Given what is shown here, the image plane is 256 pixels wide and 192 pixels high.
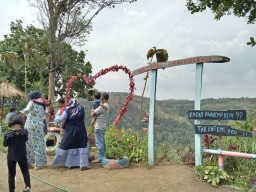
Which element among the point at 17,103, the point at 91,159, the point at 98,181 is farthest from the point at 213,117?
the point at 17,103

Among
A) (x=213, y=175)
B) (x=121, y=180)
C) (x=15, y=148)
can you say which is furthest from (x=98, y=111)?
(x=213, y=175)

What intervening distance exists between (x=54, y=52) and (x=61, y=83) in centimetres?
643

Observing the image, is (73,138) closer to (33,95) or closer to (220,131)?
(33,95)

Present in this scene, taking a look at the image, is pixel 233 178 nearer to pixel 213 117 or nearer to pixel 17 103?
pixel 213 117

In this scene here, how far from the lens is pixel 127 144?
320 inches

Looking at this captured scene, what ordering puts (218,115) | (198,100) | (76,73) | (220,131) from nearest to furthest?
1. (220,131)
2. (218,115)
3. (198,100)
4. (76,73)

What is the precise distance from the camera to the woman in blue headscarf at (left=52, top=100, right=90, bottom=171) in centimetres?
744

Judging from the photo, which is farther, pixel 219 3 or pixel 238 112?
pixel 219 3

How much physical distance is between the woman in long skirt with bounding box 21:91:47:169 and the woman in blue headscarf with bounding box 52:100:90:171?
0.40m

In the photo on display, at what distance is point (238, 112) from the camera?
638 cm

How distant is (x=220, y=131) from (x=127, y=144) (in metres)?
2.50

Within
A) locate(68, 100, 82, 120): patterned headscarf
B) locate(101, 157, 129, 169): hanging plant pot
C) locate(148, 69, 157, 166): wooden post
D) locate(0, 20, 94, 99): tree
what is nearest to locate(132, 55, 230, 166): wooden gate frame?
locate(148, 69, 157, 166): wooden post

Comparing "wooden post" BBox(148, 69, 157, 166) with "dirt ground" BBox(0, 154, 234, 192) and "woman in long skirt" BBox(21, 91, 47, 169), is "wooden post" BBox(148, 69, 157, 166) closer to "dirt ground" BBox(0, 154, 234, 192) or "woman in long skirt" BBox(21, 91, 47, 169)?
"dirt ground" BBox(0, 154, 234, 192)

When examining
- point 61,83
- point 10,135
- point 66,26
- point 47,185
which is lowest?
point 47,185
